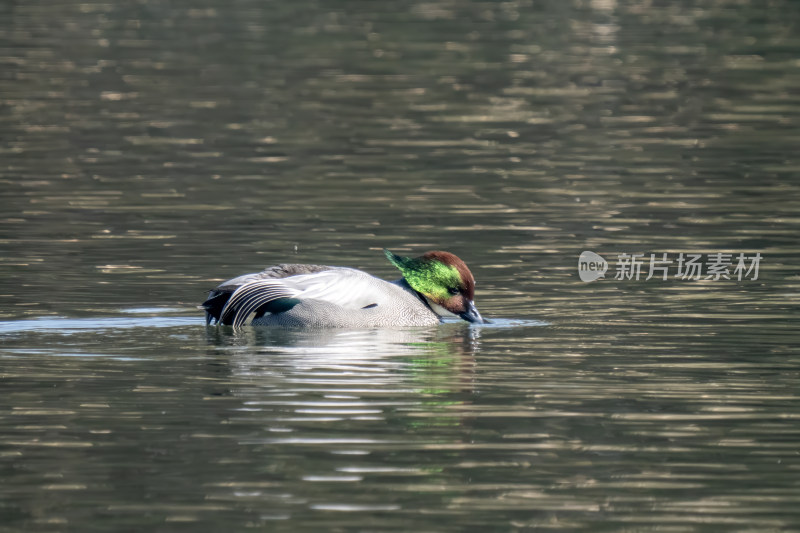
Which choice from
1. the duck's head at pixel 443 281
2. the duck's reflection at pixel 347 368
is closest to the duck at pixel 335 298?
the duck's head at pixel 443 281

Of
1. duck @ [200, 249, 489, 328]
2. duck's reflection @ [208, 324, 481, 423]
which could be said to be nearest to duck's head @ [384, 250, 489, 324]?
duck @ [200, 249, 489, 328]

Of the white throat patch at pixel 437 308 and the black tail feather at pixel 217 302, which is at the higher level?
the black tail feather at pixel 217 302

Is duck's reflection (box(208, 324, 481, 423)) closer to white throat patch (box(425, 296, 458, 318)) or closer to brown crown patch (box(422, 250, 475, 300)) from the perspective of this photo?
white throat patch (box(425, 296, 458, 318))

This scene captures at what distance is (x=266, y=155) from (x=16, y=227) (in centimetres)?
670

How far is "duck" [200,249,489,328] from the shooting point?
13656 mm

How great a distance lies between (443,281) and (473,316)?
0.42m

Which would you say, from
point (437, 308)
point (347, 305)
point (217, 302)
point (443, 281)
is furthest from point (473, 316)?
point (217, 302)

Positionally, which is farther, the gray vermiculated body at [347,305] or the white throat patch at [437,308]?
the white throat patch at [437,308]

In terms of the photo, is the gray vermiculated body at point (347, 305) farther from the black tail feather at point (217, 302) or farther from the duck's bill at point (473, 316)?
the duck's bill at point (473, 316)

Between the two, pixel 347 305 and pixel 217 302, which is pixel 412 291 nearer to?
pixel 347 305

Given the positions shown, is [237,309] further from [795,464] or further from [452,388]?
[795,464]

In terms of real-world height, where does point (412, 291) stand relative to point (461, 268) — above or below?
below

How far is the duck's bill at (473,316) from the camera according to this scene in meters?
14.0

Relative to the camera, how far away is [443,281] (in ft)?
46.8
